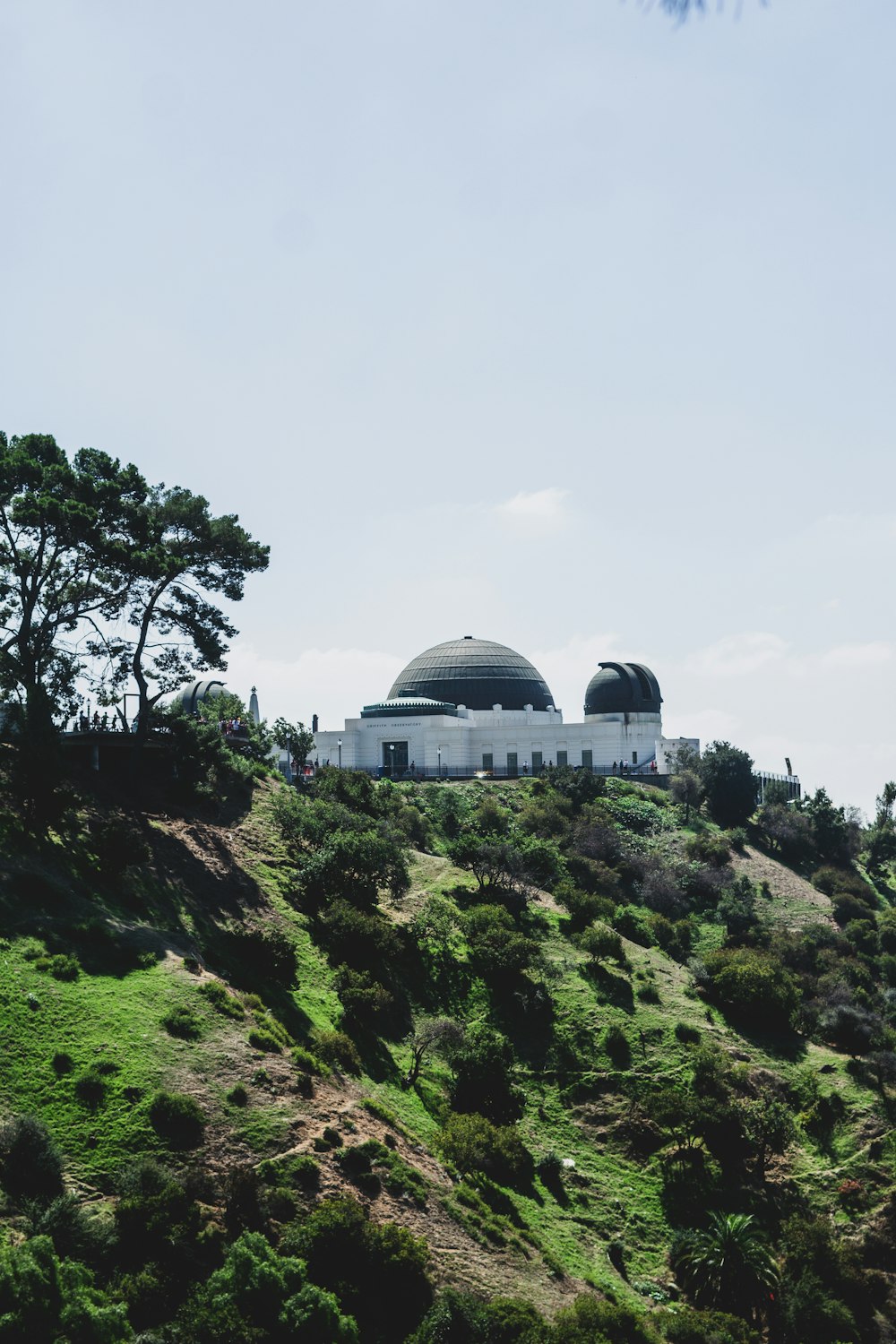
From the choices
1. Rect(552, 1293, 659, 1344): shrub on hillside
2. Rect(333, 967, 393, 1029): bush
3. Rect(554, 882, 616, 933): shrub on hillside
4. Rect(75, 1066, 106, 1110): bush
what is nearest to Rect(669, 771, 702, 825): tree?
Rect(554, 882, 616, 933): shrub on hillside

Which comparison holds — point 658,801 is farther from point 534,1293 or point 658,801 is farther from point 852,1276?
point 534,1293

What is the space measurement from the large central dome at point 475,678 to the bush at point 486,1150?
55.3 metres

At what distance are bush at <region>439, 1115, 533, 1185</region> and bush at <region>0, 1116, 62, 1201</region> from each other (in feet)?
37.1

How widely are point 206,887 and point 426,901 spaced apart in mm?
10209

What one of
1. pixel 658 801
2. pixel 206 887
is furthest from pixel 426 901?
pixel 658 801

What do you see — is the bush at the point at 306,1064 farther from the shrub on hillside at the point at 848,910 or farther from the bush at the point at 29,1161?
the shrub on hillside at the point at 848,910

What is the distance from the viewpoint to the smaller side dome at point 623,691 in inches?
3297

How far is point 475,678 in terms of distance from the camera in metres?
89.4

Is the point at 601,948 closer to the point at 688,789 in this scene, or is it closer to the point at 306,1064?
the point at 306,1064

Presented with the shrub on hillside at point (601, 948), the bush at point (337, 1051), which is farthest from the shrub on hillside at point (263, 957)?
the shrub on hillside at point (601, 948)

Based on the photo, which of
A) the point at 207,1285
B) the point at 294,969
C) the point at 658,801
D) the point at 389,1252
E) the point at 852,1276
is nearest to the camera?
the point at 207,1285

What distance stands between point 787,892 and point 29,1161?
155 ft

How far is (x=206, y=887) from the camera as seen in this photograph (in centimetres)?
4066

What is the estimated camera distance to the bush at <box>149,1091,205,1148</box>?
26.1 metres
